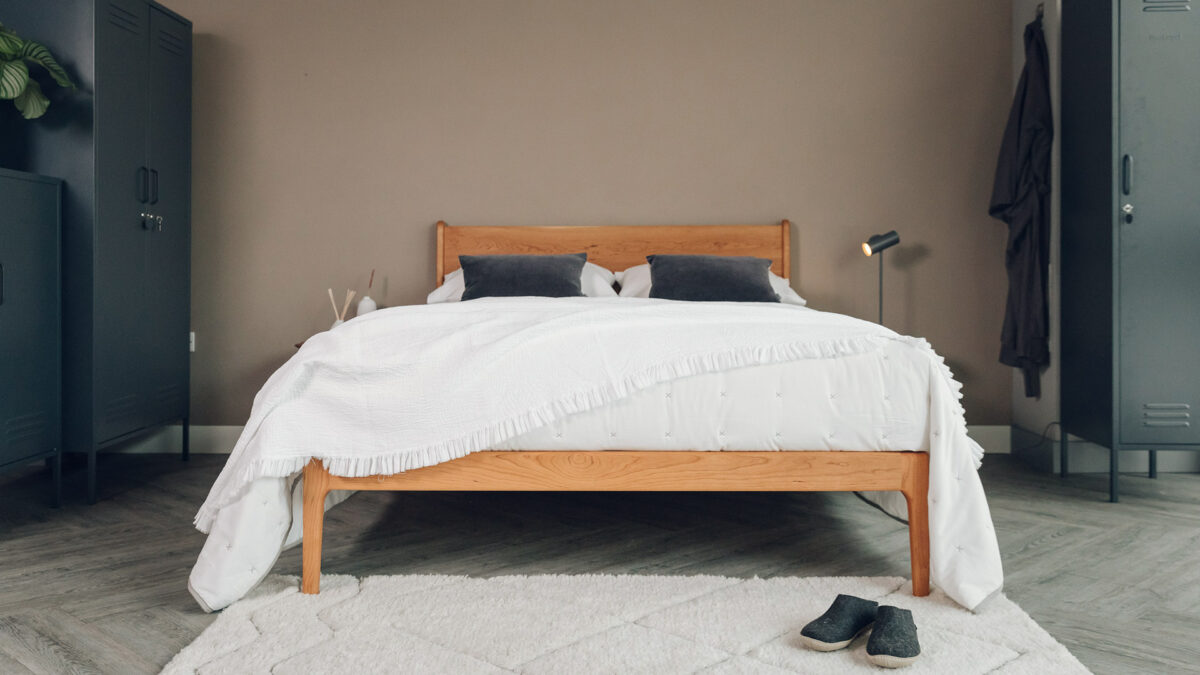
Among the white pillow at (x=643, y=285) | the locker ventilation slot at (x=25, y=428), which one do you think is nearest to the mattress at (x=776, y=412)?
the white pillow at (x=643, y=285)

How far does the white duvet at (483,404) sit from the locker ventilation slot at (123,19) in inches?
77.6

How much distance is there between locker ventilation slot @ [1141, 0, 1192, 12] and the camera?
3031 mm

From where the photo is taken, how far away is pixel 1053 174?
357 centimetres

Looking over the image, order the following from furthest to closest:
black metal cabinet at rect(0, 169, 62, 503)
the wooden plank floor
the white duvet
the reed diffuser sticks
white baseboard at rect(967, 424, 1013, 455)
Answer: white baseboard at rect(967, 424, 1013, 455), the reed diffuser sticks, black metal cabinet at rect(0, 169, 62, 503), the white duvet, the wooden plank floor

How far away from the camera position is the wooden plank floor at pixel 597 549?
184 cm

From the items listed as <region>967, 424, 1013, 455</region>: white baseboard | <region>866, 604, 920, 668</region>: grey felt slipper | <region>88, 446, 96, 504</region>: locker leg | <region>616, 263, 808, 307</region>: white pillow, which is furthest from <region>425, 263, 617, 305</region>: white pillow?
<region>866, 604, 920, 668</region>: grey felt slipper

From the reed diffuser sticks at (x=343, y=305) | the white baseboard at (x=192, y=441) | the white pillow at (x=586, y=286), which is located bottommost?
the white baseboard at (x=192, y=441)

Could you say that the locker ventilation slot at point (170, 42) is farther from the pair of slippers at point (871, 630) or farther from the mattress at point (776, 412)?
the pair of slippers at point (871, 630)

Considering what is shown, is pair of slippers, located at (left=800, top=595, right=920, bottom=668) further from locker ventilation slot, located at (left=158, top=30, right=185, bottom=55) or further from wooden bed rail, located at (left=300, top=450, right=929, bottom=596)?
locker ventilation slot, located at (left=158, top=30, right=185, bottom=55)

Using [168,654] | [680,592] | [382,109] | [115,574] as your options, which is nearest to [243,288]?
[382,109]

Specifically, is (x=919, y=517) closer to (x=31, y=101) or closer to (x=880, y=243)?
(x=880, y=243)

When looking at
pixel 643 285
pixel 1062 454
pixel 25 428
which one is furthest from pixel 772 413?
pixel 25 428

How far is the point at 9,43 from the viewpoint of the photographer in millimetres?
2848

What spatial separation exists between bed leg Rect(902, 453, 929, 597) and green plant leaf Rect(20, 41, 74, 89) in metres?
3.15
